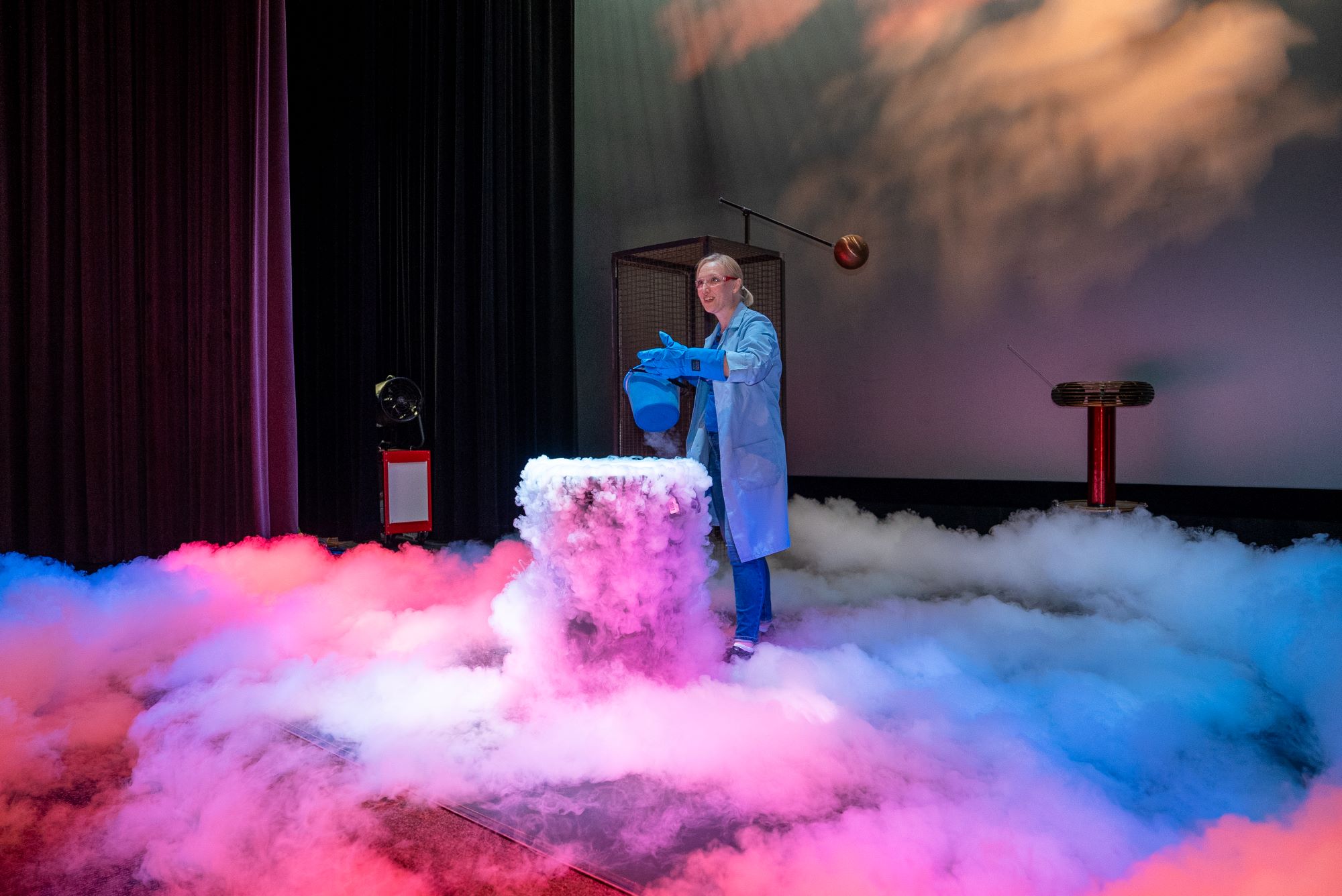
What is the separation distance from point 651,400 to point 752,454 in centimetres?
38

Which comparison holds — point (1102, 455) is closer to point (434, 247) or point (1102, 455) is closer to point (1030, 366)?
point (1030, 366)

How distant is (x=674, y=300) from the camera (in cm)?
561

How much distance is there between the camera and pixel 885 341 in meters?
5.39

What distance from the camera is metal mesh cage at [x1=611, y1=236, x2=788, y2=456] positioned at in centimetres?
508

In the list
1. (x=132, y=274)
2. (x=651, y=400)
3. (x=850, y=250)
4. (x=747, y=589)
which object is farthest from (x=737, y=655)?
(x=850, y=250)

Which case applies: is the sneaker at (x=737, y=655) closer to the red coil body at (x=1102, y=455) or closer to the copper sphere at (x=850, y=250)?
the red coil body at (x=1102, y=455)

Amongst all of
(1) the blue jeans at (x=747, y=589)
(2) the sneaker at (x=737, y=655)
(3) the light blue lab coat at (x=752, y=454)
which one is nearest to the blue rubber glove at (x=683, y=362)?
(3) the light blue lab coat at (x=752, y=454)

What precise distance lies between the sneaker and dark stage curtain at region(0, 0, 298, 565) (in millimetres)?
2964

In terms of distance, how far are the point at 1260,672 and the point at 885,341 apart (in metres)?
3.41

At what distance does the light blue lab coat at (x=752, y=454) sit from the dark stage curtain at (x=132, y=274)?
9.56 feet

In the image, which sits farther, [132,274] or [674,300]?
[674,300]

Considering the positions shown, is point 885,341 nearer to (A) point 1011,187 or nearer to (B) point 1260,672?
(A) point 1011,187

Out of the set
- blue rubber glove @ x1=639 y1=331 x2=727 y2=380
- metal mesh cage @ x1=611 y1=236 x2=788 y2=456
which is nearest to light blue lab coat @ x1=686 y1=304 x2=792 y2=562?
blue rubber glove @ x1=639 y1=331 x2=727 y2=380

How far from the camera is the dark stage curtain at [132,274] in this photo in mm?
3490
